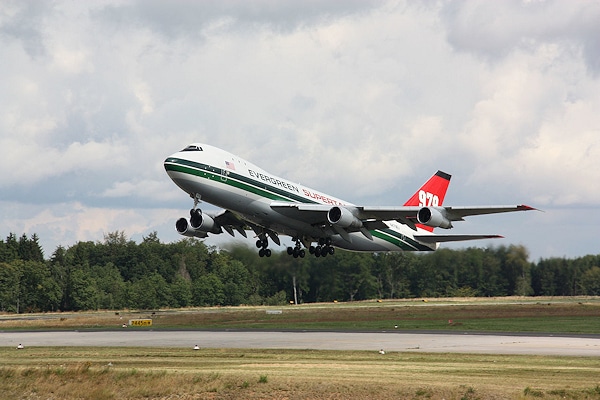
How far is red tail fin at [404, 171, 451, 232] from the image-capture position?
235ft

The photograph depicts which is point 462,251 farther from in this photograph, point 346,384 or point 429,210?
point 346,384

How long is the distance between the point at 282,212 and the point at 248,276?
109 feet

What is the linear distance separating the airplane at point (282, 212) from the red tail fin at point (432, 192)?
5215mm

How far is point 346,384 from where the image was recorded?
119 feet

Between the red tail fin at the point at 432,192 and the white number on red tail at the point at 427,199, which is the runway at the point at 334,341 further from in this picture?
the white number on red tail at the point at 427,199

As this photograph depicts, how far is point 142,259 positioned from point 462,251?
6666 centimetres

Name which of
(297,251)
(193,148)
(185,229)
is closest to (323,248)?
(297,251)

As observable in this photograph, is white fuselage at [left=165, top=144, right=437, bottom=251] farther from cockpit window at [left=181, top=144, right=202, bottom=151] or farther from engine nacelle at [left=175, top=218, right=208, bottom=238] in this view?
engine nacelle at [left=175, top=218, right=208, bottom=238]

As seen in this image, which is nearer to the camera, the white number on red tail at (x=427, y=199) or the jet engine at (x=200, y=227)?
the jet engine at (x=200, y=227)

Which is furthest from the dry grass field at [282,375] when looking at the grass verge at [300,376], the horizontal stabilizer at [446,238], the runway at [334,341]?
the horizontal stabilizer at [446,238]

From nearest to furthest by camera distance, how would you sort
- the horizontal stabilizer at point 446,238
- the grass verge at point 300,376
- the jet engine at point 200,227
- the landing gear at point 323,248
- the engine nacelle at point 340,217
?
the grass verge at point 300,376 → the engine nacelle at point 340,217 → the jet engine at point 200,227 → the landing gear at point 323,248 → the horizontal stabilizer at point 446,238

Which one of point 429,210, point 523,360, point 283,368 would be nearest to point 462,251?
point 429,210

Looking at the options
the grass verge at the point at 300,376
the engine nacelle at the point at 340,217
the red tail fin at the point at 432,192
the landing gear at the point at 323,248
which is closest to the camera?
the grass verge at the point at 300,376

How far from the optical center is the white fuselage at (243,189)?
49.8m
